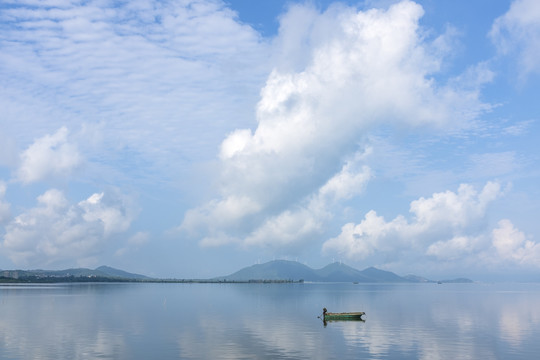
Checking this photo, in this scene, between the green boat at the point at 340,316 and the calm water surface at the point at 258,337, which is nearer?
the calm water surface at the point at 258,337

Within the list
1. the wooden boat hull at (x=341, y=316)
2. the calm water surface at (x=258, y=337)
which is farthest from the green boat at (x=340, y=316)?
the calm water surface at (x=258, y=337)

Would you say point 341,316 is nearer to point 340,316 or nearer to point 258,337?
point 340,316

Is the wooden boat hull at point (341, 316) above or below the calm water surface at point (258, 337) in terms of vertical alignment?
above

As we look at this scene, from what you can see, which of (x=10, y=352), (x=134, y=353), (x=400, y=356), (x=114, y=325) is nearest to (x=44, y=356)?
(x=10, y=352)

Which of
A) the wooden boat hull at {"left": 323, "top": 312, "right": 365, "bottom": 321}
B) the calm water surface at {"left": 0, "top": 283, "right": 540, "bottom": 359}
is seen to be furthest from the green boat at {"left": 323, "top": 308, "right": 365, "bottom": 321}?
the calm water surface at {"left": 0, "top": 283, "right": 540, "bottom": 359}

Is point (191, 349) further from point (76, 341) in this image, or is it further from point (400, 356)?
point (400, 356)

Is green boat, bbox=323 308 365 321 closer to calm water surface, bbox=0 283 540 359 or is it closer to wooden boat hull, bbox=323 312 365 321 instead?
wooden boat hull, bbox=323 312 365 321

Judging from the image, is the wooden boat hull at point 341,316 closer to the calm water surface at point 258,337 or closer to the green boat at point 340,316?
the green boat at point 340,316

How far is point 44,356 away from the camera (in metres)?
51.0

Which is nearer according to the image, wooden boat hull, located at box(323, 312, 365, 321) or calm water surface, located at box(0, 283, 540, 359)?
calm water surface, located at box(0, 283, 540, 359)

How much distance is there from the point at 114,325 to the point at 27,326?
14259 mm

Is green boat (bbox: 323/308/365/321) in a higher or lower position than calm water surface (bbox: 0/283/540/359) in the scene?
higher

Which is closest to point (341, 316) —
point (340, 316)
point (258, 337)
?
point (340, 316)

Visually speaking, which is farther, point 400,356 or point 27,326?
point 27,326
